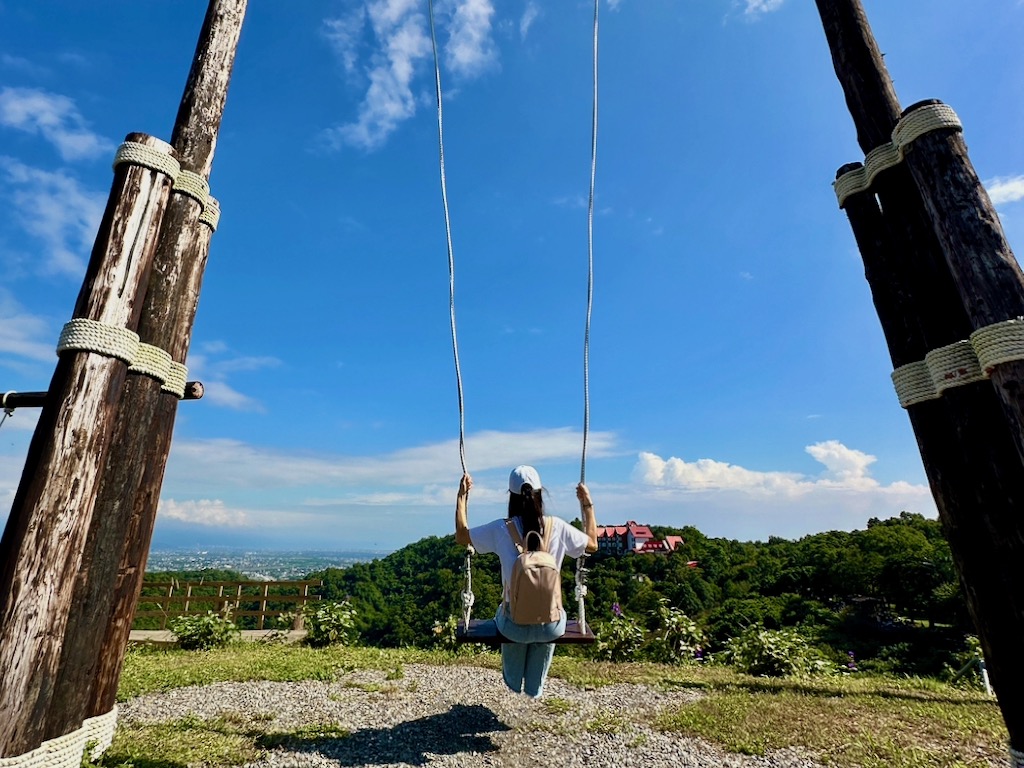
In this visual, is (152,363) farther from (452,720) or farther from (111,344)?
(452,720)

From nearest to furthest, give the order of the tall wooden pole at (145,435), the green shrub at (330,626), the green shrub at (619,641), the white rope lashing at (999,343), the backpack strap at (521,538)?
the white rope lashing at (999,343) < the tall wooden pole at (145,435) < the backpack strap at (521,538) < the green shrub at (619,641) < the green shrub at (330,626)

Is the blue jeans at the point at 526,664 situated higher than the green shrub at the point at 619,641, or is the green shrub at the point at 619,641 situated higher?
the blue jeans at the point at 526,664

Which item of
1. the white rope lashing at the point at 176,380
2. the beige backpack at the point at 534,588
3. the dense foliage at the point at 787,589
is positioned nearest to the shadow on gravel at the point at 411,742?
the beige backpack at the point at 534,588

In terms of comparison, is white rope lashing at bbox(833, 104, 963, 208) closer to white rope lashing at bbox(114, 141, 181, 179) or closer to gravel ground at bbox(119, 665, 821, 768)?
white rope lashing at bbox(114, 141, 181, 179)

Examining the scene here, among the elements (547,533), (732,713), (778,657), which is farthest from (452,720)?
(778,657)

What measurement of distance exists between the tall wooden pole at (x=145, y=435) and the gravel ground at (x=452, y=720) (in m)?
1.65

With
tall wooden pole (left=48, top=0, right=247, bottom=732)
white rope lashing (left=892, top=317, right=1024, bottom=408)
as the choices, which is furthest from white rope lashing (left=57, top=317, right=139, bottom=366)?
white rope lashing (left=892, top=317, right=1024, bottom=408)

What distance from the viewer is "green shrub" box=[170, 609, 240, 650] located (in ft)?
27.1

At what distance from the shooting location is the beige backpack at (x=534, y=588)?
Answer: 3.49 metres

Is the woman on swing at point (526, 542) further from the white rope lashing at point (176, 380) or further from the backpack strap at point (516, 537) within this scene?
the white rope lashing at point (176, 380)

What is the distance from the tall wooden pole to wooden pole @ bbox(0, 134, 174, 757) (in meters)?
0.25

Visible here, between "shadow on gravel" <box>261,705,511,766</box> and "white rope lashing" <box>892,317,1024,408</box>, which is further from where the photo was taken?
"shadow on gravel" <box>261,705,511,766</box>

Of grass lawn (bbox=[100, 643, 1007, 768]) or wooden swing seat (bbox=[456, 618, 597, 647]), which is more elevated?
wooden swing seat (bbox=[456, 618, 597, 647])

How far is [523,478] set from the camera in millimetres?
3818
